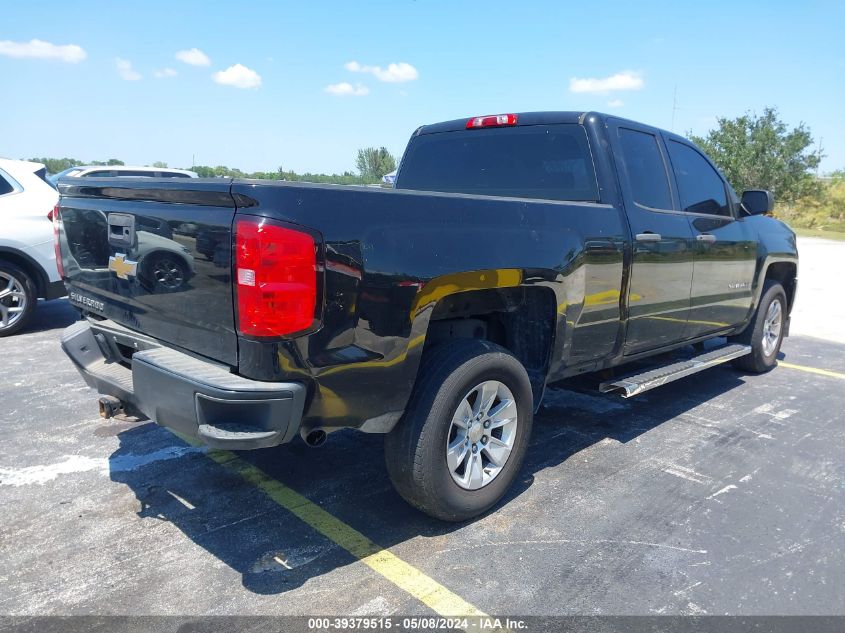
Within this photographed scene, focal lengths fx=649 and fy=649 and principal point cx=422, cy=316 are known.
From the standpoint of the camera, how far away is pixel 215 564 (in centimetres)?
280

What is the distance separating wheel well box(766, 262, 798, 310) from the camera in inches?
238

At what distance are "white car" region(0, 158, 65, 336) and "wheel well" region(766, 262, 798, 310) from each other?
7.00m

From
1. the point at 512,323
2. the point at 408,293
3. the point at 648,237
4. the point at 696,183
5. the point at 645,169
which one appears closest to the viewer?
the point at 408,293

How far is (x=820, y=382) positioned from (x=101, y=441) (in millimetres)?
6061

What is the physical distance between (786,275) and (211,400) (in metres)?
5.86

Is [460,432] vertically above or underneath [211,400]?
underneath

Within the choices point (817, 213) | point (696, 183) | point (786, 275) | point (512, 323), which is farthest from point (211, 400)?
point (817, 213)

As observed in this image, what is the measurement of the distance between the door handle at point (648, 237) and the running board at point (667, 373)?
90 centimetres

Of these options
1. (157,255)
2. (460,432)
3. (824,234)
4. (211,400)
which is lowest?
(824,234)

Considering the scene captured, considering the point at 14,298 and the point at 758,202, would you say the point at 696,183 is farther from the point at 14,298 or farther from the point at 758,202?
the point at 14,298

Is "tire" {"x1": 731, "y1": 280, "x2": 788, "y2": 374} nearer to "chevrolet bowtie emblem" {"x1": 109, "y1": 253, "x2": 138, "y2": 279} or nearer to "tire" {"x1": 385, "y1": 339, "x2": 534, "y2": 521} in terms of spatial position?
"tire" {"x1": 385, "y1": 339, "x2": 534, "y2": 521}

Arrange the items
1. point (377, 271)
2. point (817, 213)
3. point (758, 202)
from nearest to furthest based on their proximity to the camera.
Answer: point (377, 271)
point (758, 202)
point (817, 213)

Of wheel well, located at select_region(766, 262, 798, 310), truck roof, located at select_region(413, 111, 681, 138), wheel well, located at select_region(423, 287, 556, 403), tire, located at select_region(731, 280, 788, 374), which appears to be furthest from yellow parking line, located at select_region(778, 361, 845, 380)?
wheel well, located at select_region(423, 287, 556, 403)

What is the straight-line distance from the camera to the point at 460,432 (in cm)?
312
